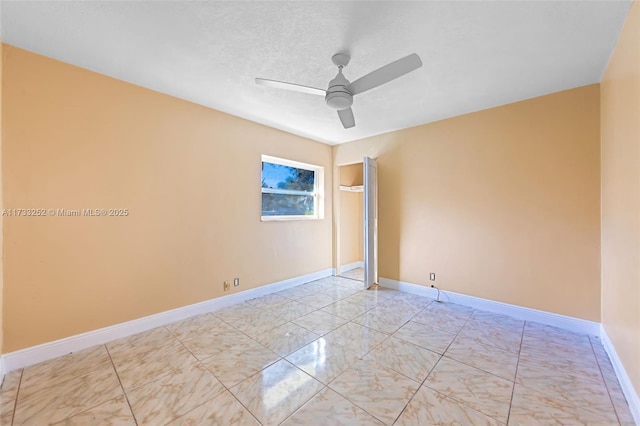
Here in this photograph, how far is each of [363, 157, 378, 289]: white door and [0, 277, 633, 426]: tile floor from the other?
128cm

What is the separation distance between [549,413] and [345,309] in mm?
1959

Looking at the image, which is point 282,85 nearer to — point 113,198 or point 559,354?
point 113,198

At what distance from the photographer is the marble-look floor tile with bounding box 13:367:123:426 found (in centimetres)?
149

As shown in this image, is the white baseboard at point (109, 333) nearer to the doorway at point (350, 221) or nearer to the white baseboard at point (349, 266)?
the white baseboard at point (349, 266)

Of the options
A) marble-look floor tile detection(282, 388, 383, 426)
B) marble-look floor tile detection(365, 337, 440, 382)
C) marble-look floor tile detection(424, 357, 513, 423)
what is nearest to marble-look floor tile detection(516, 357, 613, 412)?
marble-look floor tile detection(424, 357, 513, 423)

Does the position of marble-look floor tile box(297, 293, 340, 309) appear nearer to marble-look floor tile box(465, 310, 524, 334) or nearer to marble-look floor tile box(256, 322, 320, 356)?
marble-look floor tile box(256, 322, 320, 356)

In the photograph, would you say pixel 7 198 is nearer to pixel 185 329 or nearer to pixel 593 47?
pixel 185 329

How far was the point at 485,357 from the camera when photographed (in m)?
2.09

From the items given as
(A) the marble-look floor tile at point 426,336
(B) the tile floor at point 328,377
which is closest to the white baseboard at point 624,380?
(B) the tile floor at point 328,377

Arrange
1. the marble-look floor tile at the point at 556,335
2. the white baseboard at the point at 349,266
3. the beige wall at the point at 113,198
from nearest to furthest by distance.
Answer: the beige wall at the point at 113,198, the marble-look floor tile at the point at 556,335, the white baseboard at the point at 349,266

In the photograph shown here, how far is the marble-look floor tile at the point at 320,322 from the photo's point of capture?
2.59 metres

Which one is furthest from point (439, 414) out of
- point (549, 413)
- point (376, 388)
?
point (549, 413)

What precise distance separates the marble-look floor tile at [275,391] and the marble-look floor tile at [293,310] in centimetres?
94

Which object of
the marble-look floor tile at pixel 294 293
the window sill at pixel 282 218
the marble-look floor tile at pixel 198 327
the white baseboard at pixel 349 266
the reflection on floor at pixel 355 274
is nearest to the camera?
the marble-look floor tile at pixel 198 327
